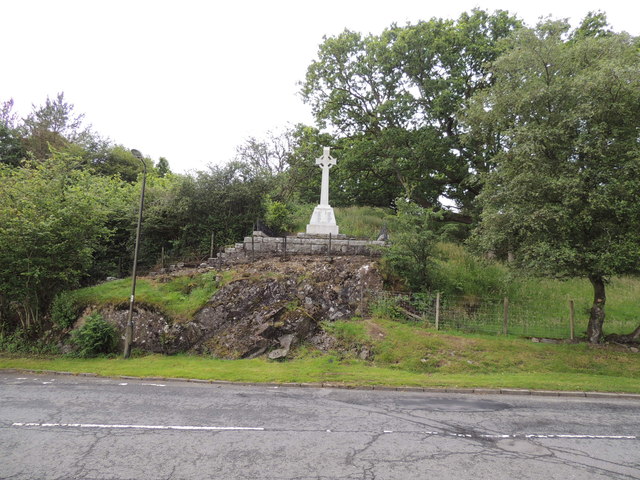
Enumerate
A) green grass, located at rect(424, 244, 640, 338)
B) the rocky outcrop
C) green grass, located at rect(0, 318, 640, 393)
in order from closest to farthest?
green grass, located at rect(0, 318, 640, 393), the rocky outcrop, green grass, located at rect(424, 244, 640, 338)

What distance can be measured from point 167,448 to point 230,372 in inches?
227

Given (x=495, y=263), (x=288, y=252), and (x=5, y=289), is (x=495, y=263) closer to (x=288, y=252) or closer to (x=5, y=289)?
(x=288, y=252)

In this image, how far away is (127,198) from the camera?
882 inches

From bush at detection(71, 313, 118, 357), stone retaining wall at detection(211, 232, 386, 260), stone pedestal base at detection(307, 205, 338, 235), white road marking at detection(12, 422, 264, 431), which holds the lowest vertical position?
bush at detection(71, 313, 118, 357)

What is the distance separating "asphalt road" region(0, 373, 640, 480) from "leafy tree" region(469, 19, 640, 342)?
4.62 meters

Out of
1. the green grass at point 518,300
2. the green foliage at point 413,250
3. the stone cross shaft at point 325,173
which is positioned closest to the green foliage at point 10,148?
the stone cross shaft at point 325,173

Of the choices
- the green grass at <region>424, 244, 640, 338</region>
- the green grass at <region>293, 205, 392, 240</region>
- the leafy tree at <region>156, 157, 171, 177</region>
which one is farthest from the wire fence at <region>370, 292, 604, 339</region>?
the leafy tree at <region>156, 157, 171, 177</region>

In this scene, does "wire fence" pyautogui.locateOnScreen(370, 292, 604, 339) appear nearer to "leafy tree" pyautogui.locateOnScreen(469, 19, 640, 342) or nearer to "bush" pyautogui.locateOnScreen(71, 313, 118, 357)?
"leafy tree" pyautogui.locateOnScreen(469, 19, 640, 342)

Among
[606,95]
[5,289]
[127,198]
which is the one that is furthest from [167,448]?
[127,198]

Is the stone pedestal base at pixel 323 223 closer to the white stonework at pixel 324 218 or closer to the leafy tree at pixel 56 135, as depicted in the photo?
the white stonework at pixel 324 218

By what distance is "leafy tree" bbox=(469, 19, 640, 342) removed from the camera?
451 inches

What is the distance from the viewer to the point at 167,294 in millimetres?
15266

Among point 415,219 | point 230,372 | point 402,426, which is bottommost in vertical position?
point 230,372

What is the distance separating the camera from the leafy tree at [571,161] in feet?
37.6
